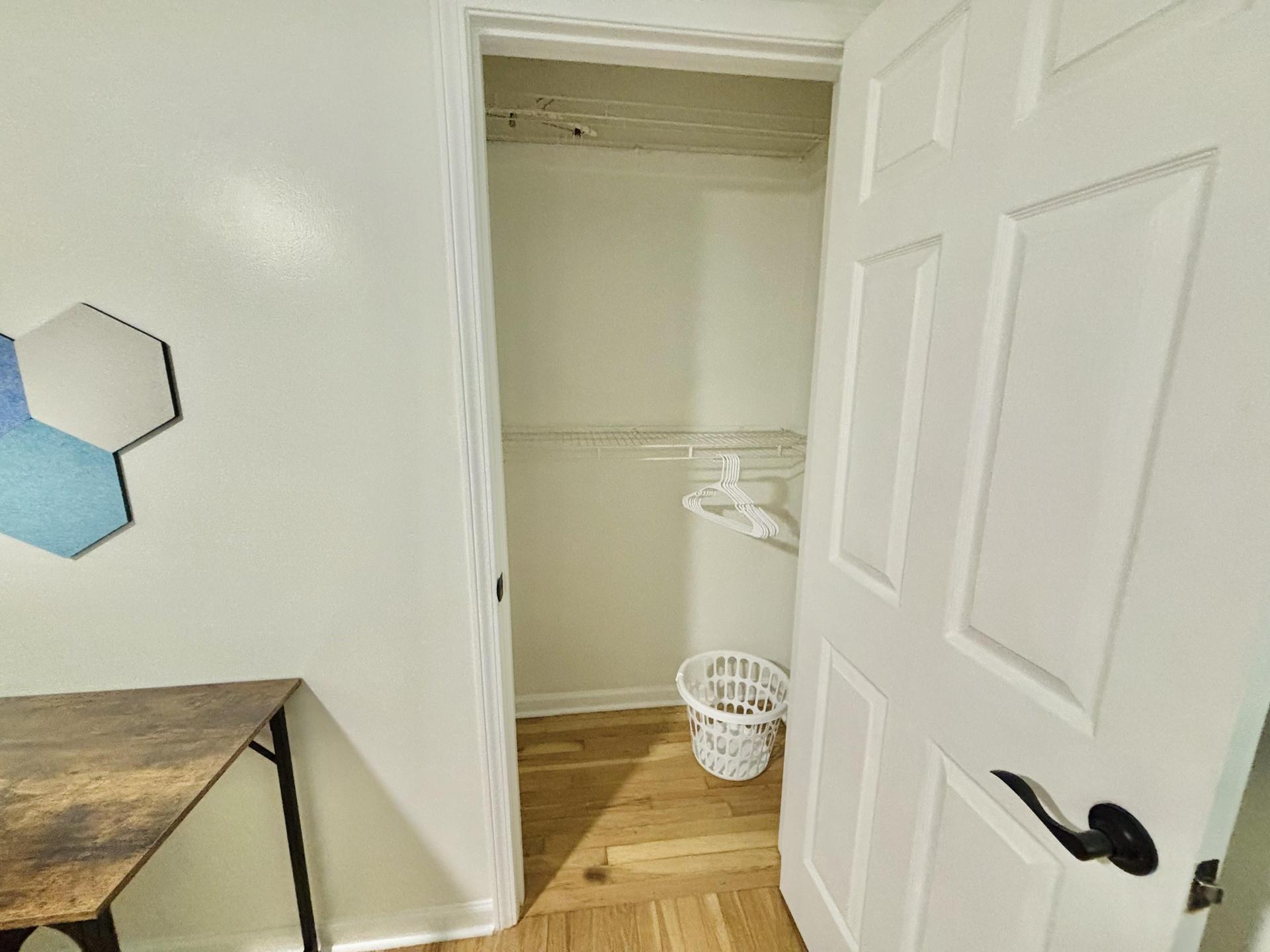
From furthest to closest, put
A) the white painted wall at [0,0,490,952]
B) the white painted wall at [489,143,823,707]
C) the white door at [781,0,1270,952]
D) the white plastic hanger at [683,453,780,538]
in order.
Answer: the white painted wall at [489,143,823,707], the white plastic hanger at [683,453,780,538], the white painted wall at [0,0,490,952], the white door at [781,0,1270,952]

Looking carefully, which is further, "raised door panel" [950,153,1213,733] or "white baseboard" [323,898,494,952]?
"white baseboard" [323,898,494,952]

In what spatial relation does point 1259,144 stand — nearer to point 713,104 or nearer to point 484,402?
point 484,402

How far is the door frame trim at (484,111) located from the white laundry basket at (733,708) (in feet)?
3.07

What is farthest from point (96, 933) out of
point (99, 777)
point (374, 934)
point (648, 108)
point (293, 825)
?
point (648, 108)

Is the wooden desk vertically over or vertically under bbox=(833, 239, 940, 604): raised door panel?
under

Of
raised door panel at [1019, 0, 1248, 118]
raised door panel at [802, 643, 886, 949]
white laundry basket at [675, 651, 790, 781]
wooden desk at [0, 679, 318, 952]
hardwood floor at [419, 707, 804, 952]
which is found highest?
raised door panel at [1019, 0, 1248, 118]

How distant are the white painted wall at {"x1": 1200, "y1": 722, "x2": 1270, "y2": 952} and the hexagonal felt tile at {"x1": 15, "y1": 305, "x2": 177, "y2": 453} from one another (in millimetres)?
1729

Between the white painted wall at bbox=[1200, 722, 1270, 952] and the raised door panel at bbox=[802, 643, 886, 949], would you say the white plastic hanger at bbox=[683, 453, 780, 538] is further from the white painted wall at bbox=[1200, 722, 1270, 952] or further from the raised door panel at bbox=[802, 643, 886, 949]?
the white painted wall at bbox=[1200, 722, 1270, 952]

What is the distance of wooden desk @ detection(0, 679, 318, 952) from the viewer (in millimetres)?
666

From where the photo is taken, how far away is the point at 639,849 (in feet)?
5.20

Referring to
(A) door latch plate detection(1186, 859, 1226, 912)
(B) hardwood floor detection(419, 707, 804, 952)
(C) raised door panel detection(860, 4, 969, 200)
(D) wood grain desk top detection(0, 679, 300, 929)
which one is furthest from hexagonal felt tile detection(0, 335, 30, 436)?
(A) door latch plate detection(1186, 859, 1226, 912)

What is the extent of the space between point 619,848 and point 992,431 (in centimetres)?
159

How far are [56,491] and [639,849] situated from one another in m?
1.70

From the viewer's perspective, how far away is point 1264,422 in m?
0.44
